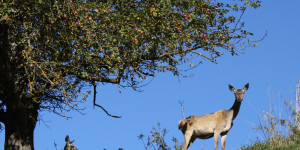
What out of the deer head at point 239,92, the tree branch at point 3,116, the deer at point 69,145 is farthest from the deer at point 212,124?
the tree branch at point 3,116

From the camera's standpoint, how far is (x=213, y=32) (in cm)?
1817

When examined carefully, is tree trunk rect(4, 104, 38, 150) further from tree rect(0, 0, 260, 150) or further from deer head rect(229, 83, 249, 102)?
deer head rect(229, 83, 249, 102)

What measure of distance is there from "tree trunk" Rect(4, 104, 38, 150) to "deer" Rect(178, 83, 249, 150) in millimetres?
5769

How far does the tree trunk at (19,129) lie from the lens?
1817 centimetres

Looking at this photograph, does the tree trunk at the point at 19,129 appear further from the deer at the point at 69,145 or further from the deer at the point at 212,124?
the deer at the point at 212,124

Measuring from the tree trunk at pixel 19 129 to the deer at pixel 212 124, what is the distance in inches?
227

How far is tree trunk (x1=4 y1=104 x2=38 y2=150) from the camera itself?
18172 mm

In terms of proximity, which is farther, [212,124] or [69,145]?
[69,145]

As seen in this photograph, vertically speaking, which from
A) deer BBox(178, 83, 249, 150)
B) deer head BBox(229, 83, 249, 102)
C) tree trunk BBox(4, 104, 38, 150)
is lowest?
deer BBox(178, 83, 249, 150)

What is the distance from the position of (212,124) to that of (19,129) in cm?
718

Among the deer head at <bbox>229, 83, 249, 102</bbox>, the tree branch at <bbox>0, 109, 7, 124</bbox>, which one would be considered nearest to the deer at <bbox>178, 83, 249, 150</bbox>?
the deer head at <bbox>229, 83, 249, 102</bbox>

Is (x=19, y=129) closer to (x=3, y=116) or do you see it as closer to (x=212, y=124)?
(x=3, y=116)

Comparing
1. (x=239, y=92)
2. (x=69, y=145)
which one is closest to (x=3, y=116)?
(x=69, y=145)

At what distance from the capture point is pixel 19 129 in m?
18.3
